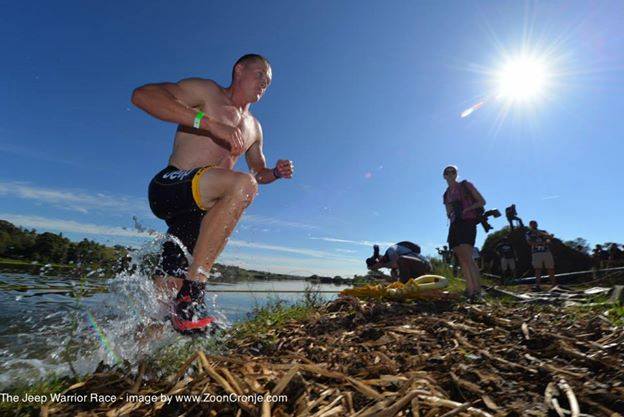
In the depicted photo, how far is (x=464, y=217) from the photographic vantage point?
20.0 feet

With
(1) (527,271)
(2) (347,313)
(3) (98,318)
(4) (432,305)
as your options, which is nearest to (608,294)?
(4) (432,305)

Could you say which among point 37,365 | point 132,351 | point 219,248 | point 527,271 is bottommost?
point 37,365

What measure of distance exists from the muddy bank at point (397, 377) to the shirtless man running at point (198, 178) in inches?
30.6

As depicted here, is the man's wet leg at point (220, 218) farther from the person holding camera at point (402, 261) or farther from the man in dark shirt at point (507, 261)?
the man in dark shirt at point (507, 261)

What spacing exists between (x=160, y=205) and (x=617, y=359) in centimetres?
326

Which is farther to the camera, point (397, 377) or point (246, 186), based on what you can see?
point (246, 186)

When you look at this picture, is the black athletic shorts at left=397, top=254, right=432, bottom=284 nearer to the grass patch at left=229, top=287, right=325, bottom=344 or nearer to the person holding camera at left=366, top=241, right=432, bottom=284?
the person holding camera at left=366, top=241, right=432, bottom=284

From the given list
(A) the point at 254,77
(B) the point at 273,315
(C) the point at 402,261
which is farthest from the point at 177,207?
(C) the point at 402,261

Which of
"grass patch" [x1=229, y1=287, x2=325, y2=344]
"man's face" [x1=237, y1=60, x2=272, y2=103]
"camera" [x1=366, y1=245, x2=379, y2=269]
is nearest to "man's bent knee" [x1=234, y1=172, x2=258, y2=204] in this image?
"grass patch" [x1=229, y1=287, x2=325, y2=344]

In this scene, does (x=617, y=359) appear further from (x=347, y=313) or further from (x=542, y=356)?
(x=347, y=313)

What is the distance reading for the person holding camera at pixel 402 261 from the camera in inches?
242

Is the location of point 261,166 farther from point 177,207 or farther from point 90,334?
point 90,334

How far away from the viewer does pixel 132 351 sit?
208cm

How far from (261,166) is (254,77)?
1149mm
